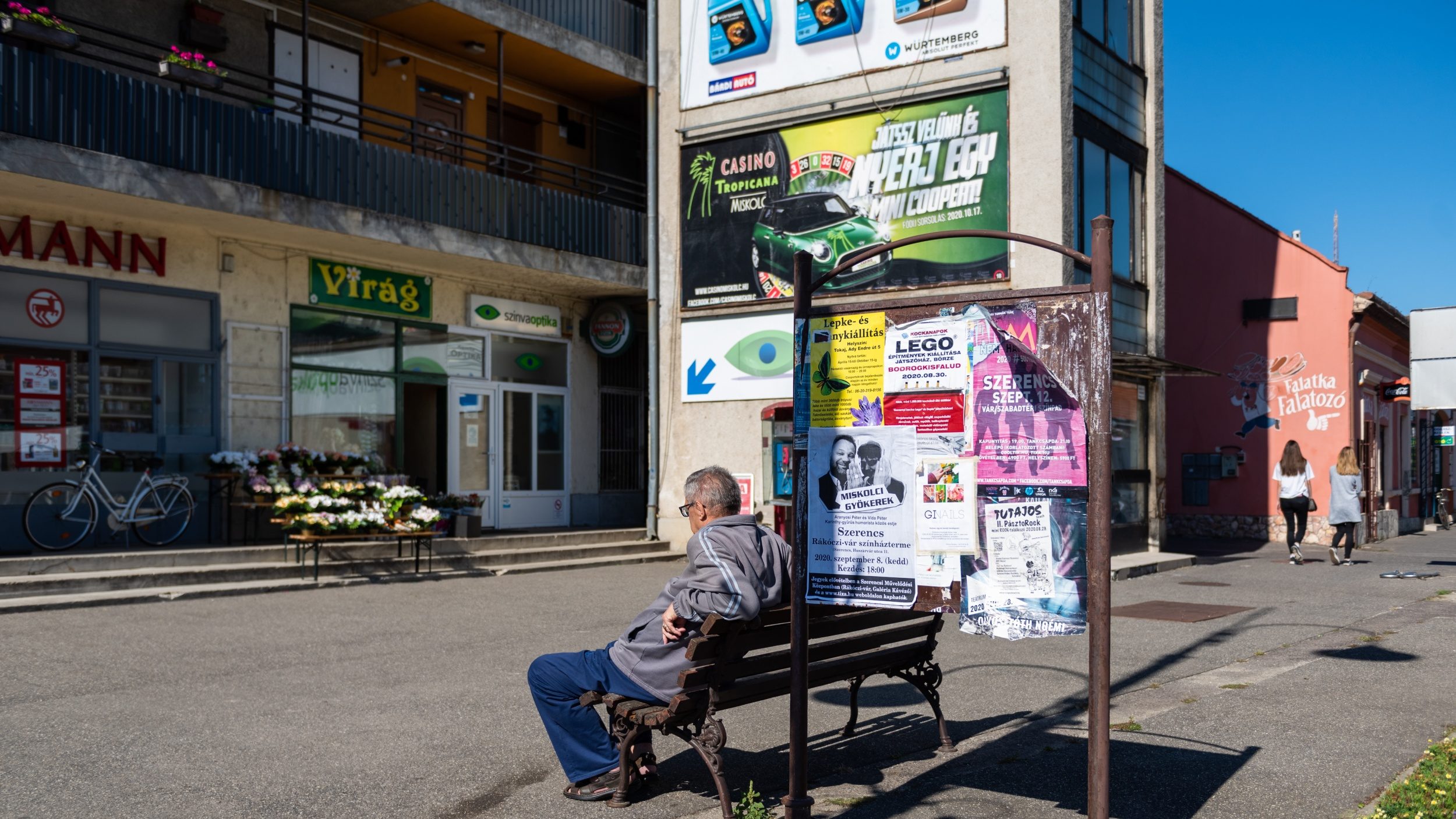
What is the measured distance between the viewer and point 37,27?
39.9 ft

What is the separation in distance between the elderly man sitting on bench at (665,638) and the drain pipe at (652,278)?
535 inches

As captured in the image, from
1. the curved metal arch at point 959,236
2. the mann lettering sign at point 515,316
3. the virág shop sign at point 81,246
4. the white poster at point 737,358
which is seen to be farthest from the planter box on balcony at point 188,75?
the curved metal arch at point 959,236

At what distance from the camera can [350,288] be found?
1709 cm

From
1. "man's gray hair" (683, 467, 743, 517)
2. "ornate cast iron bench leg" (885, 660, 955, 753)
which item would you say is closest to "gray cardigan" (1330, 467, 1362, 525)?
"ornate cast iron bench leg" (885, 660, 955, 753)

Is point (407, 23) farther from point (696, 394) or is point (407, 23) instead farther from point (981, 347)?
point (981, 347)

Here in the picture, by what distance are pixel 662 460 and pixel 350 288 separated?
5429 millimetres

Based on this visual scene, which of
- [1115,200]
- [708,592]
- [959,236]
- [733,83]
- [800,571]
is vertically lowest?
[708,592]

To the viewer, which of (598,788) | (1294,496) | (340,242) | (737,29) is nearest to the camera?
(598,788)

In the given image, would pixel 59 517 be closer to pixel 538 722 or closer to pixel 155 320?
pixel 155 320

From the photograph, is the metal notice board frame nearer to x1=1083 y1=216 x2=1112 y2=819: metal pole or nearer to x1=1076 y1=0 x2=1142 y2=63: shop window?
x1=1083 y1=216 x2=1112 y2=819: metal pole

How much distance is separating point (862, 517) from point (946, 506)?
0.36m

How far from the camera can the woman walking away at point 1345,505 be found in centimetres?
1759

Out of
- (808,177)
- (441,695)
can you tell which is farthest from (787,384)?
(441,695)

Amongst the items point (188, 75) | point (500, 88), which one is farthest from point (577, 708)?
point (500, 88)
